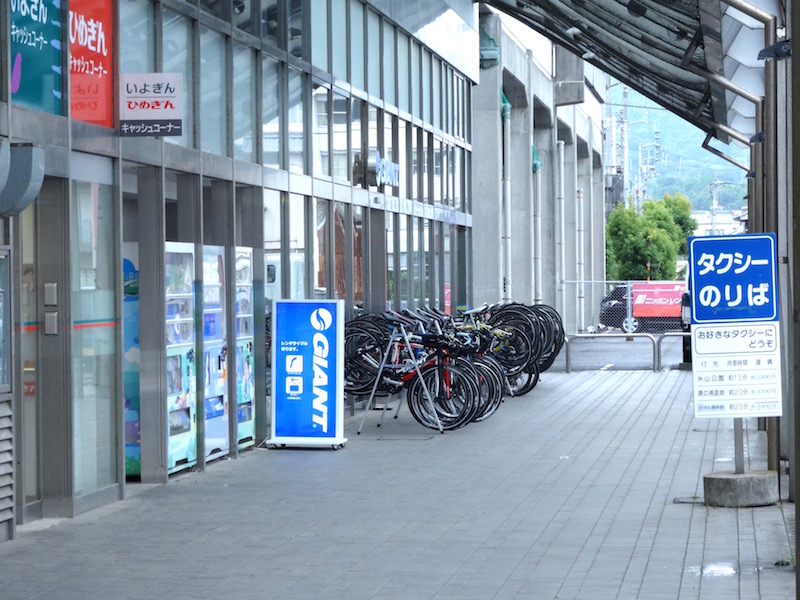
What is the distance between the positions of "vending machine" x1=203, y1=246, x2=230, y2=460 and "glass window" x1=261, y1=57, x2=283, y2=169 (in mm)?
1640

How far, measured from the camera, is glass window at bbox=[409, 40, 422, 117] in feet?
68.2

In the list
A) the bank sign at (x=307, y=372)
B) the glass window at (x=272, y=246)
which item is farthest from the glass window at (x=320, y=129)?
the bank sign at (x=307, y=372)

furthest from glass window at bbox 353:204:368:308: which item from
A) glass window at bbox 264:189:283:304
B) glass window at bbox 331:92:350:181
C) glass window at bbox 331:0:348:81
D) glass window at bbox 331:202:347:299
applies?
glass window at bbox 264:189:283:304

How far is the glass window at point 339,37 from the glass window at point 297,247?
2204 millimetres

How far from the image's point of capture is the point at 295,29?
1492 centimetres

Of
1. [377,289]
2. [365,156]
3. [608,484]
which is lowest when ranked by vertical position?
[608,484]

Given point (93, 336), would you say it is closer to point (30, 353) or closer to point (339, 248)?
point (30, 353)

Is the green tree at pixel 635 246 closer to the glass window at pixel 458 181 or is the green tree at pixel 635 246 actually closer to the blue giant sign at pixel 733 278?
the glass window at pixel 458 181

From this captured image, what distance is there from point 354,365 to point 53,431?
6.16 m

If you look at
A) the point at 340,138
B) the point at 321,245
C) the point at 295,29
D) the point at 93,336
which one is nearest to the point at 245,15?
the point at 295,29

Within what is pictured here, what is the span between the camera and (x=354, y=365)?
15.2 metres

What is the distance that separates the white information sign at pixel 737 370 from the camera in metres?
9.37

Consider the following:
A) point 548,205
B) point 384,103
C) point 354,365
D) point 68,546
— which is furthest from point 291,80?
point 548,205

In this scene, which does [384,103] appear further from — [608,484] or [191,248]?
[608,484]
